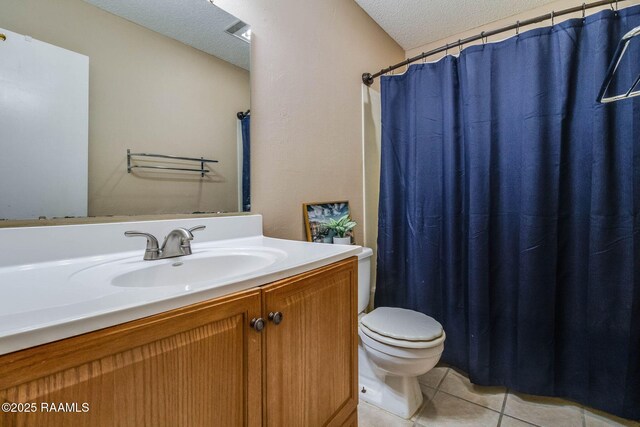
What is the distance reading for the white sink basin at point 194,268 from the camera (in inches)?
29.8

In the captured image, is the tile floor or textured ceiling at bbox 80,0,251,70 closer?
textured ceiling at bbox 80,0,251,70

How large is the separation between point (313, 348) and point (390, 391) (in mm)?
845

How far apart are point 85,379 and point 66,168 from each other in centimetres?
68

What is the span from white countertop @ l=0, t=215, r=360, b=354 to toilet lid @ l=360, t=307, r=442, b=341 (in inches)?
21.0

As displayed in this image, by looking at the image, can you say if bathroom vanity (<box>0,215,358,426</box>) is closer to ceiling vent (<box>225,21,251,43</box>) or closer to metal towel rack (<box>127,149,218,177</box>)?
metal towel rack (<box>127,149,218,177</box>)

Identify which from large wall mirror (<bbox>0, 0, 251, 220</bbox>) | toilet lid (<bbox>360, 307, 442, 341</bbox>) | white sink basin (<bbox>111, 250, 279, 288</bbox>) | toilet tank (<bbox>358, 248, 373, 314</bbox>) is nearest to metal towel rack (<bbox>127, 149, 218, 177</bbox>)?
large wall mirror (<bbox>0, 0, 251, 220</bbox>)

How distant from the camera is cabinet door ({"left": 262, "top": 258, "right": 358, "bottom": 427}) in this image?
2.16 ft

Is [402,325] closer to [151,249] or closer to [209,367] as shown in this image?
[209,367]

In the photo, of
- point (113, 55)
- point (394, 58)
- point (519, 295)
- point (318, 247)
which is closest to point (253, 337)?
point (318, 247)

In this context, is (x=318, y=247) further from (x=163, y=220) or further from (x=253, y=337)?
(x=163, y=220)

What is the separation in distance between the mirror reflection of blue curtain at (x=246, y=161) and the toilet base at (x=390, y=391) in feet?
3.40

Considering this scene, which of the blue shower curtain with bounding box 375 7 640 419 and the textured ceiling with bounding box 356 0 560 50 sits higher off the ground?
the textured ceiling with bounding box 356 0 560 50

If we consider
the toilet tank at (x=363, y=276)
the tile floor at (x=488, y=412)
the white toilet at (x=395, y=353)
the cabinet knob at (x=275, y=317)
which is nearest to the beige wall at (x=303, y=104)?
the toilet tank at (x=363, y=276)

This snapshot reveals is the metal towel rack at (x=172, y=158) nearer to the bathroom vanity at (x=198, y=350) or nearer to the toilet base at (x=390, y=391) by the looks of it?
the bathroom vanity at (x=198, y=350)
